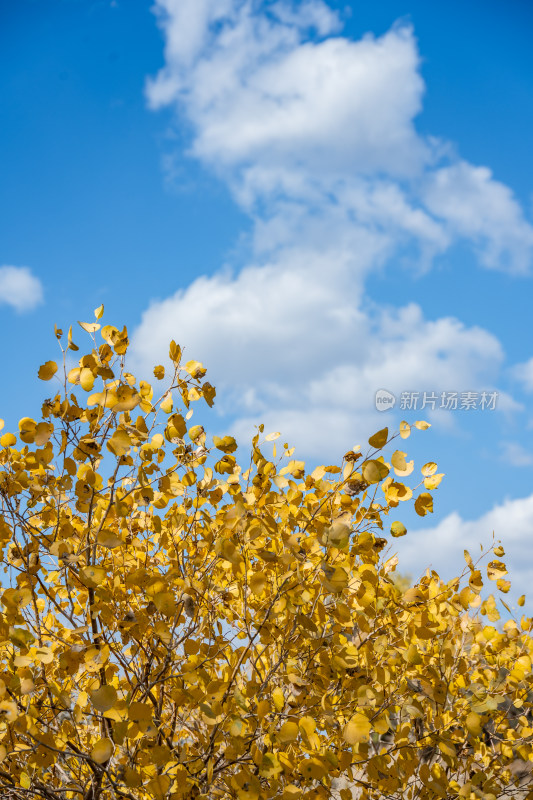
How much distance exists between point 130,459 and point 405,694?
4.90 feet

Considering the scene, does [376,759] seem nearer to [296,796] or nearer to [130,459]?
[296,796]

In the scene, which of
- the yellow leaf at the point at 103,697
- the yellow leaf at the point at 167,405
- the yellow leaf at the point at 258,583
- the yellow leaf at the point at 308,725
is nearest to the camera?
the yellow leaf at the point at 103,697

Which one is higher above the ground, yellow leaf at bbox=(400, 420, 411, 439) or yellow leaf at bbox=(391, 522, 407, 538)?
yellow leaf at bbox=(400, 420, 411, 439)

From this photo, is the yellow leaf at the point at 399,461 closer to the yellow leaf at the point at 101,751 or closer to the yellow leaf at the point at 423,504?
the yellow leaf at the point at 423,504

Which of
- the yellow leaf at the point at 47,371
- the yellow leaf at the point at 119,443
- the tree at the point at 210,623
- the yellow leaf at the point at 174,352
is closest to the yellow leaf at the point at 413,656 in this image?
the tree at the point at 210,623

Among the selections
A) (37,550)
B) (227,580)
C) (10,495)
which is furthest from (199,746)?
(10,495)

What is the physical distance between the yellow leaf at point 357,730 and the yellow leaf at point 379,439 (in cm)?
80

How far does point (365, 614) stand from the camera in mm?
2561

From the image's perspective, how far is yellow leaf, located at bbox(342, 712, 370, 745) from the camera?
2.03m

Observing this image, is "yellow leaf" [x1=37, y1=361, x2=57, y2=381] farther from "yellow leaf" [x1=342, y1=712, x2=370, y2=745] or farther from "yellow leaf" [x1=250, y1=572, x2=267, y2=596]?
"yellow leaf" [x1=342, y1=712, x2=370, y2=745]

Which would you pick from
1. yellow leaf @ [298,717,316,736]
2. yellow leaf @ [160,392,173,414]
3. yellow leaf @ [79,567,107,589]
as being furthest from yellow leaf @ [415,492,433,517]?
yellow leaf @ [79,567,107,589]

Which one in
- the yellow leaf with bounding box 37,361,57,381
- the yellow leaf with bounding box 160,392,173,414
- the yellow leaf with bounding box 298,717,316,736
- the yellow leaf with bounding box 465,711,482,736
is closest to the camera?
Answer: the yellow leaf with bounding box 298,717,316,736

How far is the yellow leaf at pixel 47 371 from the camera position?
2350mm

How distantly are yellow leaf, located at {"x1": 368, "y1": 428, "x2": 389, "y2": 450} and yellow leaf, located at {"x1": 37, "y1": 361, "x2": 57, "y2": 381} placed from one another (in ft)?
3.59
